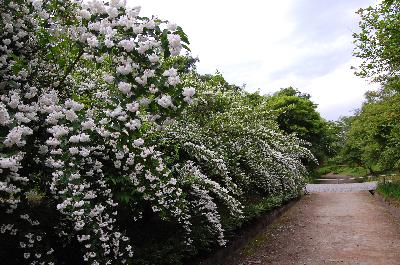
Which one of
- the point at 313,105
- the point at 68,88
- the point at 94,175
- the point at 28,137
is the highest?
the point at 313,105

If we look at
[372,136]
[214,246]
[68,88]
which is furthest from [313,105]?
[68,88]

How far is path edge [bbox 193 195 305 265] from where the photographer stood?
6.79m

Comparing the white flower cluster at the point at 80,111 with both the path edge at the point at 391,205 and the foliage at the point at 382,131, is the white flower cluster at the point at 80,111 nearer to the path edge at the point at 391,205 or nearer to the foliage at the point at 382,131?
the path edge at the point at 391,205

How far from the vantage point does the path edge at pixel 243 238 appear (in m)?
6.79

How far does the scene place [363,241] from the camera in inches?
351

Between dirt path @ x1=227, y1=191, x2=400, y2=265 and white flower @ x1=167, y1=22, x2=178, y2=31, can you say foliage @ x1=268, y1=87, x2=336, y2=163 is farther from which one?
white flower @ x1=167, y1=22, x2=178, y2=31

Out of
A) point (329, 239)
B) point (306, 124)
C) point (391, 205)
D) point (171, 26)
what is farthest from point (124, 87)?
point (306, 124)

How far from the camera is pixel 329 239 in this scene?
364 inches

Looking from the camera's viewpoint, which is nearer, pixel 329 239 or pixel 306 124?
pixel 329 239

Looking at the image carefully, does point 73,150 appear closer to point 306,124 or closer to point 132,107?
point 132,107

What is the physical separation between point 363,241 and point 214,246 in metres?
4.06

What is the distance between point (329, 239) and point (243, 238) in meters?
2.28

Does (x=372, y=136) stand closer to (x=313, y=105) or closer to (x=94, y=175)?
(x=313, y=105)

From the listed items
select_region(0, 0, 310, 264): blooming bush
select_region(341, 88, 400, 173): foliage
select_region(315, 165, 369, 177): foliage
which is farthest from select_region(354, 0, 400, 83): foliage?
select_region(315, 165, 369, 177): foliage
